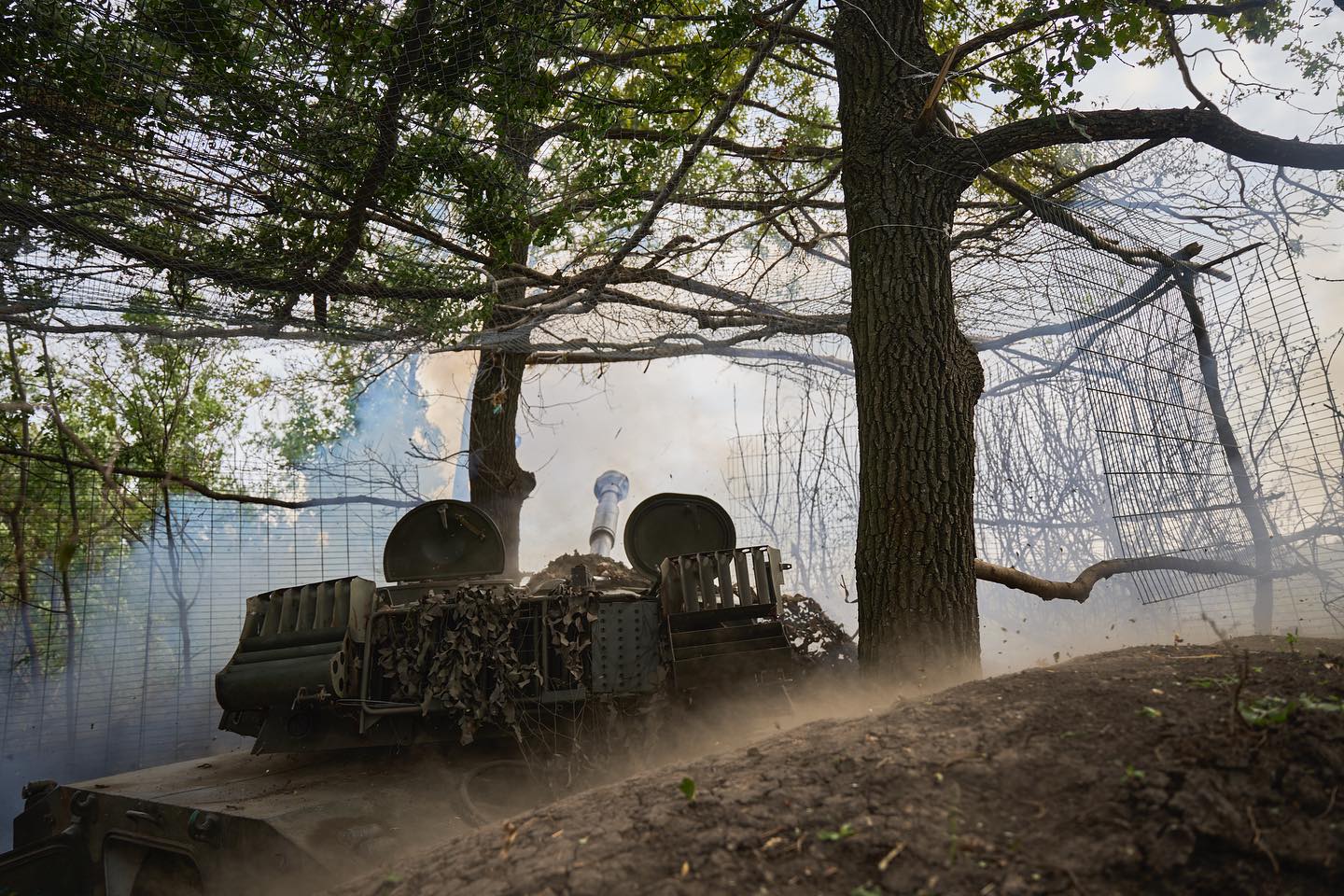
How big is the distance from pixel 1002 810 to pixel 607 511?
894cm

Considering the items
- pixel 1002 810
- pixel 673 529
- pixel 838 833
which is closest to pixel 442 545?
pixel 673 529

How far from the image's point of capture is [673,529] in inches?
314

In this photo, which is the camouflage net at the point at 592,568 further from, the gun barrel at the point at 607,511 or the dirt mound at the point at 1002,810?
the dirt mound at the point at 1002,810

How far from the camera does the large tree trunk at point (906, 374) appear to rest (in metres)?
5.31

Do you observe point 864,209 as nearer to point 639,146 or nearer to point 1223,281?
point 639,146

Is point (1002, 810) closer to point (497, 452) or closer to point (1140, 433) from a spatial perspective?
point (1140, 433)

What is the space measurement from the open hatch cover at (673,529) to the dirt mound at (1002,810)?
4370mm

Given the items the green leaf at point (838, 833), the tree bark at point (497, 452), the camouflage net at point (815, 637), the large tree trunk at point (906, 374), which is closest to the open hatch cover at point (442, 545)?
the camouflage net at point (815, 637)

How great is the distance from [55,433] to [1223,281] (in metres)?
11.7

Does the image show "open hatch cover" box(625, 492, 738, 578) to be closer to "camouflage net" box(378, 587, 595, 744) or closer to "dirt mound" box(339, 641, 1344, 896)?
"camouflage net" box(378, 587, 595, 744)

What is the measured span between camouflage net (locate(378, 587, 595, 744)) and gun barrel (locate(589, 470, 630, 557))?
427 cm

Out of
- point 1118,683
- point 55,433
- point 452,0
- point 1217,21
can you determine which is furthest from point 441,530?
point 1217,21

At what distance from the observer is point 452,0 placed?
555cm

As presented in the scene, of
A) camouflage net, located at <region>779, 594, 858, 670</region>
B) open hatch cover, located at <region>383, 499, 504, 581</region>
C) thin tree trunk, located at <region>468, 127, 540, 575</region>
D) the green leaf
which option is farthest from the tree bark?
the green leaf
